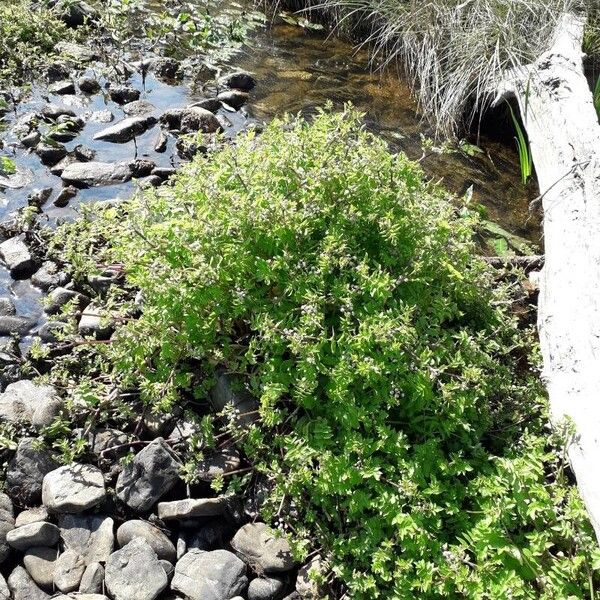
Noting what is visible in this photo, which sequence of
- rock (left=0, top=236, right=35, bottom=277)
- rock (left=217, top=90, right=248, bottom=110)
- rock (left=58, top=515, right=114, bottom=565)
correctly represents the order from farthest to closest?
1. rock (left=217, top=90, right=248, bottom=110)
2. rock (left=0, top=236, right=35, bottom=277)
3. rock (left=58, top=515, right=114, bottom=565)

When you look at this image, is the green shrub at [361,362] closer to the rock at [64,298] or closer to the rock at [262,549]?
the rock at [262,549]

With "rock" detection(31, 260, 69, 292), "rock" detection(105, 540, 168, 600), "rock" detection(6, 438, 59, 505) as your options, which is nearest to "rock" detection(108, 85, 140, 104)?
"rock" detection(31, 260, 69, 292)

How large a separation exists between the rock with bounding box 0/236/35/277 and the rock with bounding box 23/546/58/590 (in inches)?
98.8

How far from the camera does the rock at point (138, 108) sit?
25.2 ft

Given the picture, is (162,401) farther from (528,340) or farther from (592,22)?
(592,22)

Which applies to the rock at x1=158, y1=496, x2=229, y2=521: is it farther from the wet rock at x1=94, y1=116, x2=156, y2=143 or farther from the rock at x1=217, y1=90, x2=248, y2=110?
the rock at x1=217, y1=90, x2=248, y2=110

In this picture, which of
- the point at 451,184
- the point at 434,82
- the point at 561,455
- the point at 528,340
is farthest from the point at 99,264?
the point at 434,82

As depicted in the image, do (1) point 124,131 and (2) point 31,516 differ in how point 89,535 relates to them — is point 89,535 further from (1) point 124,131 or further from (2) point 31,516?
(1) point 124,131

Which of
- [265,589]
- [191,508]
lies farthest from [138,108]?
[265,589]

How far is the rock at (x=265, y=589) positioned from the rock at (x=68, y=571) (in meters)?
0.87

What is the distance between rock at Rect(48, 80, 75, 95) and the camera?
7.91 metres

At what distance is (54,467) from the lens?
3854 millimetres

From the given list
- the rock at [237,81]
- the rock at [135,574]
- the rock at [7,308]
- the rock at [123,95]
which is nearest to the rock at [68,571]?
the rock at [135,574]

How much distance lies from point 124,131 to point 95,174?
927 millimetres
